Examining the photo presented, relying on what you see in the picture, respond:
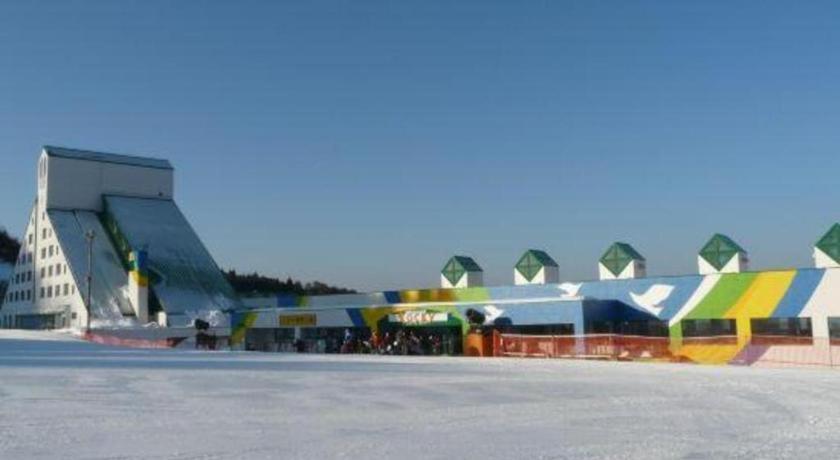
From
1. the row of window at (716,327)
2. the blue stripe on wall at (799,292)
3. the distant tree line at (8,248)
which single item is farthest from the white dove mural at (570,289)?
the distant tree line at (8,248)

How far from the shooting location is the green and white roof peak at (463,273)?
42.1 metres

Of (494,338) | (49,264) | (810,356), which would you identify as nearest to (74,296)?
(49,264)

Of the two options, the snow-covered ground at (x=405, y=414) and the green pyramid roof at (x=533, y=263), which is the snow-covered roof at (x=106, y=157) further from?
the snow-covered ground at (x=405, y=414)

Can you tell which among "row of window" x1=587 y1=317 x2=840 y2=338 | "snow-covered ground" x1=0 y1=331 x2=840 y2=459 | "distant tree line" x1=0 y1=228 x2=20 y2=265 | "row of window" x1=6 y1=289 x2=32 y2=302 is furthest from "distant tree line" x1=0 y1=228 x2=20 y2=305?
"snow-covered ground" x1=0 y1=331 x2=840 y2=459

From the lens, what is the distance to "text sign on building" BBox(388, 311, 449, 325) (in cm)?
3734

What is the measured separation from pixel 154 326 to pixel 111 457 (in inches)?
1905

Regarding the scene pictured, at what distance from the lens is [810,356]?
75.9 ft

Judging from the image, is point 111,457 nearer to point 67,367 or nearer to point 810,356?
point 67,367

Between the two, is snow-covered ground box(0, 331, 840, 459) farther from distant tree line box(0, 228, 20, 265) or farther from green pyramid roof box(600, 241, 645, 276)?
distant tree line box(0, 228, 20, 265)

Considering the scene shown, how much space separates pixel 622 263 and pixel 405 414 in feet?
93.2

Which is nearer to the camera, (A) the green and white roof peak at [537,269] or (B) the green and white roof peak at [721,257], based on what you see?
(B) the green and white roof peak at [721,257]

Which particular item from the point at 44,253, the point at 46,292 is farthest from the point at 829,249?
the point at 44,253

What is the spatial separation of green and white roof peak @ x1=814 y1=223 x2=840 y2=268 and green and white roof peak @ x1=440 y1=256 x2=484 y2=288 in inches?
638

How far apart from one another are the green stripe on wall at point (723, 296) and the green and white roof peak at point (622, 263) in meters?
4.57
